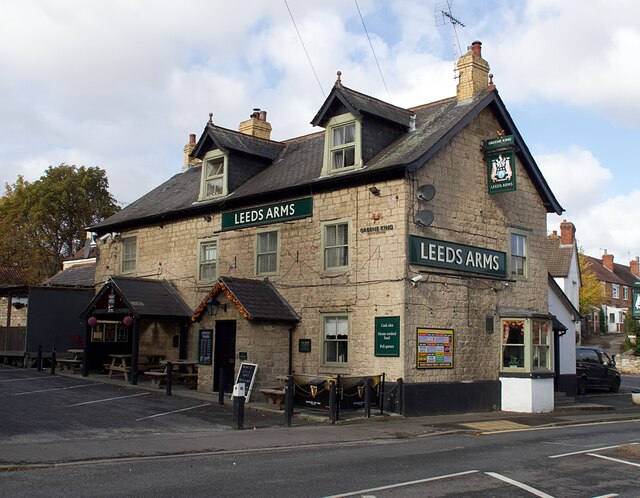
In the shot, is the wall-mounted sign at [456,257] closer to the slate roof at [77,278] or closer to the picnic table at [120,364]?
the picnic table at [120,364]

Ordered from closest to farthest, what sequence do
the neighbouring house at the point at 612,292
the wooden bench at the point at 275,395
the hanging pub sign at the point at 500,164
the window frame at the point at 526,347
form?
the wooden bench at the point at 275,395
the hanging pub sign at the point at 500,164
the window frame at the point at 526,347
the neighbouring house at the point at 612,292

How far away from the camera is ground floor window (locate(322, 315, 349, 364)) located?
2080cm

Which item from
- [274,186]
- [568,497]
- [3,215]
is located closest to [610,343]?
[274,186]

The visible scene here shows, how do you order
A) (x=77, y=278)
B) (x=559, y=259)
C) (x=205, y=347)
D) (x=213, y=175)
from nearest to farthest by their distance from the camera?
(x=205, y=347)
(x=213, y=175)
(x=77, y=278)
(x=559, y=259)

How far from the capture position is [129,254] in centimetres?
2986

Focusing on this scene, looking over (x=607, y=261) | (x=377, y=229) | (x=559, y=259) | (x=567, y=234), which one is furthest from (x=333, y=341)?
(x=607, y=261)

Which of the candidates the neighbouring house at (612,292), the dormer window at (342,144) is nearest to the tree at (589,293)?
the neighbouring house at (612,292)

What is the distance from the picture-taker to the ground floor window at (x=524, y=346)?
72.4 feet

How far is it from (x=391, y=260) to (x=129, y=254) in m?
14.4

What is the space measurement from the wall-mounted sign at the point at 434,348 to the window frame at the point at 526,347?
104 inches

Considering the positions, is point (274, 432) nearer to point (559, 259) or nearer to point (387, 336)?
point (387, 336)

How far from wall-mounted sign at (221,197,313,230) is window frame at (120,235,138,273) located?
6.03 metres

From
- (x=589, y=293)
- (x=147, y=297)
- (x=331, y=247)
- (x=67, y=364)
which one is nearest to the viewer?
(x=331, y=247)

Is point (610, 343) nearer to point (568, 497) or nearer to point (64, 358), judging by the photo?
point (64, 358)
